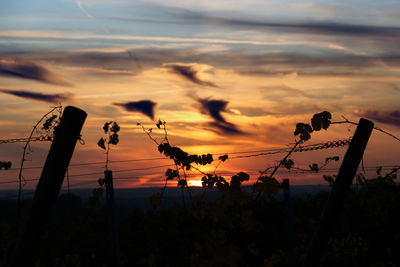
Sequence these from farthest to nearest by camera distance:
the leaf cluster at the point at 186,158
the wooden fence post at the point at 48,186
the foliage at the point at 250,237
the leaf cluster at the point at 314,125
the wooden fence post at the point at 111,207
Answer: the foliage at the point at 250,237 < the wooden fence post at the point at 111,207 < the leaf cluster at the point at 186,158 < the leaf cluster at the point at 314,125 < the wooden fence post at the point at 48,186

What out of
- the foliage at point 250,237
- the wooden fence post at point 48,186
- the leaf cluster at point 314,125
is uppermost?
the leaf cluster at point 314,125

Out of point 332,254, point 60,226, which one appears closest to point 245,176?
point 60,226

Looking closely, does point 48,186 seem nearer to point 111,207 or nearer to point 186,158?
point 186,158

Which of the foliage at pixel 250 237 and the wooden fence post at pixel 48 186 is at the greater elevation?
the wooden fence post at pixel 48 186

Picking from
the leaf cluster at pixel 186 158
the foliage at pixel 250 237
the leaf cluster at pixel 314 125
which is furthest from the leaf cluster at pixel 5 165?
the leaf cluster at pixel 314 125

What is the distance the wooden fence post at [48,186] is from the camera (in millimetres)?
2684

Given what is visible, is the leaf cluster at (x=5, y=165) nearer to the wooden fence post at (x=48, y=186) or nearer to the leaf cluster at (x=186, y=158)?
the leaf cluster at (x=186, y=158)

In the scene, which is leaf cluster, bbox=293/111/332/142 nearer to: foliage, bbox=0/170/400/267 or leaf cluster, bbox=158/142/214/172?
leaf cluster, bbox=158/142/214/172

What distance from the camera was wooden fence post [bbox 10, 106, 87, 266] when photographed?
268 centimetres

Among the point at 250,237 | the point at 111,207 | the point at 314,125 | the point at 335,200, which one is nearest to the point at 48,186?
the point at 335,200

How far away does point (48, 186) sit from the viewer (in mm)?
2736

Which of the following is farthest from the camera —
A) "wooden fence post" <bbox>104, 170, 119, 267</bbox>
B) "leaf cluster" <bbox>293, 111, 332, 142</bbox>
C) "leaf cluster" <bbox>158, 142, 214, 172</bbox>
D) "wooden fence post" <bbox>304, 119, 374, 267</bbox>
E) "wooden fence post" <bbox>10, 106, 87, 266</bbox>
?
"wooden fence post" <bbox>104, 170, 119, 267</bbox>

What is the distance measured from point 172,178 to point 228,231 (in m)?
2.08

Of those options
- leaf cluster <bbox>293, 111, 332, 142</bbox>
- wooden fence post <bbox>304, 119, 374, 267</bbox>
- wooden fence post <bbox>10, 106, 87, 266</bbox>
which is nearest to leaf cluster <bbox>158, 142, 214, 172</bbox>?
leaf cluster <bbox>293, 111, 332, 142</bbox>
